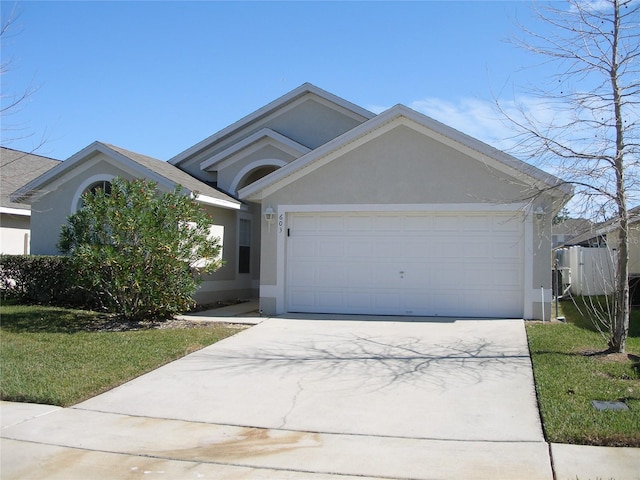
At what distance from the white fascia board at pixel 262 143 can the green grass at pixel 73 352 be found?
261 inches

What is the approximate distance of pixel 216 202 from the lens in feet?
53.4

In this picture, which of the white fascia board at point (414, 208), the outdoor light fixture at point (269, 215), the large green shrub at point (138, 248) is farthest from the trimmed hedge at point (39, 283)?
the white fascia board at point (414, 208)

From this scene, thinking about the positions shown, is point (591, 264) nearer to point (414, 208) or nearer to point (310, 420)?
point (414, 208)

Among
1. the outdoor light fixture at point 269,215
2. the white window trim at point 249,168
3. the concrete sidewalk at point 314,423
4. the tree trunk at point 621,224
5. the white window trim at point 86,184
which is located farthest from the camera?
the white window trim at point 249,168

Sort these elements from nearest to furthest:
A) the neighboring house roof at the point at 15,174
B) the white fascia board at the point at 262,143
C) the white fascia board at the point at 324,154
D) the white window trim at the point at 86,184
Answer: the white fascia board at the point at 324,154
the white window trim at the point at 86,184
the white fascia board at the point at 262,143
the neighboring house roof at the point at 15,174

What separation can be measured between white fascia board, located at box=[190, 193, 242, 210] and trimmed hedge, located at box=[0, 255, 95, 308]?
372 centimetres

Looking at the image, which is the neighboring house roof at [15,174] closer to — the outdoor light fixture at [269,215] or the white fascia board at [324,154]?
the white fascia board at [324,154]

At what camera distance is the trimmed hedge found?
1541 centimetres

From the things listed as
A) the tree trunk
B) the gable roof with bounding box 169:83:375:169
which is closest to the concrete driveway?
the tree trunk

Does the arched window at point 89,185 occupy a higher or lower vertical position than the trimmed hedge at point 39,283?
higher

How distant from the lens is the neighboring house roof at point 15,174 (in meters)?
20.1

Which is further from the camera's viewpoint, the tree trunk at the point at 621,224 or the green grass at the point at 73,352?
the tree trunk at the point at 621,224

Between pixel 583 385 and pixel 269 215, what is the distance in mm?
8532

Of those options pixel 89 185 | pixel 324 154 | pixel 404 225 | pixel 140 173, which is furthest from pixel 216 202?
pixel 404 225
